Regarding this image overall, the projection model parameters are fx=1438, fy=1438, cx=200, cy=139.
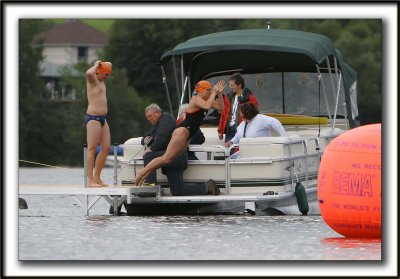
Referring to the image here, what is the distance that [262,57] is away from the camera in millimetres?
21344

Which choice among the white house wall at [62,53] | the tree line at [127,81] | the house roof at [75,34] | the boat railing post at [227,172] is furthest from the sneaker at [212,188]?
the house roof at [75,34]

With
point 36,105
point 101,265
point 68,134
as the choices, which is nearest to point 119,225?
point 101,265

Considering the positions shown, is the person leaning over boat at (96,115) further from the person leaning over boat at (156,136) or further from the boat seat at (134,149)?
the person leaning over boat at (156,136)

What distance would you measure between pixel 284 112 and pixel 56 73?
6830 centimetres

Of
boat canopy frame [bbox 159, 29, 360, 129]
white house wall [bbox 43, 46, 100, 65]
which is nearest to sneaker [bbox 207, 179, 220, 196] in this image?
boat canopy frame [bbox 159, 29, 360, 129]

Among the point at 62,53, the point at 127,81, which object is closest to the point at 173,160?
the point at 127,81

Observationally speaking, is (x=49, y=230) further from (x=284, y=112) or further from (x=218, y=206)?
(x=284, y=112)

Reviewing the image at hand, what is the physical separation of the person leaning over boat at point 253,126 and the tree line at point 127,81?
38904 millimetres

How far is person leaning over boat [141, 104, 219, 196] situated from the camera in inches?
688

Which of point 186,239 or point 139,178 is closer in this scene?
point 186,239

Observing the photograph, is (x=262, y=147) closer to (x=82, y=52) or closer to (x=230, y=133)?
(x=230, y=133)

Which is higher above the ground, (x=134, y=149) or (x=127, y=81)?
(x=127, y=81)

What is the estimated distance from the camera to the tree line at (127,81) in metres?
61.0

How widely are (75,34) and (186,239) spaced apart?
310ft
